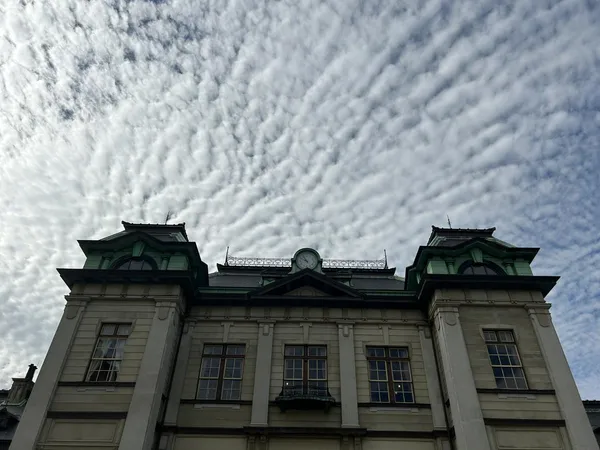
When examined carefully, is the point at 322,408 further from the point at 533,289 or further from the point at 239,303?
the point at 533,289

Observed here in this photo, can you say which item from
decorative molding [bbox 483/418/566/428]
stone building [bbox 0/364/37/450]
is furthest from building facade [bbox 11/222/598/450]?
stone building [bbox 0/364/37/450]

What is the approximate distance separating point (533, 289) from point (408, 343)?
5.60 metres

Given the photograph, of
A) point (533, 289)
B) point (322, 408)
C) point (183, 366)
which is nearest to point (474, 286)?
point (533, 289)

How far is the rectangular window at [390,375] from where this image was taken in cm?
1748

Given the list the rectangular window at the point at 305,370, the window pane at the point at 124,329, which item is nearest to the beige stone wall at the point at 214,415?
the rectangular window at the point at 305,370

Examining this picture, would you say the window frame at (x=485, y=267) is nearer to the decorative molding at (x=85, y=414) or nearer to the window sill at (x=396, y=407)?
the window sill at (x=396, y=407)

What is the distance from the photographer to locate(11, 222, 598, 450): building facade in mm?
15609

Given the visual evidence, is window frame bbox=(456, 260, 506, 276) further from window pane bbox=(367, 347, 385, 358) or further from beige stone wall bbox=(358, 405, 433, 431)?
beige stone wall bbox=(358, 405, 433, 431)

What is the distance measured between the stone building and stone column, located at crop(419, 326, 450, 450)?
16327mm

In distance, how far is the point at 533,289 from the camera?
61.0ft

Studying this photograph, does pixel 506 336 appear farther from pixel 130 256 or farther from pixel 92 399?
pixel 130 256

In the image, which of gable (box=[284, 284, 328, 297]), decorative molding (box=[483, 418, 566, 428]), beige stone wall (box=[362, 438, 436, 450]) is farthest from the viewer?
gable (box=[284, 284, 328, 297])

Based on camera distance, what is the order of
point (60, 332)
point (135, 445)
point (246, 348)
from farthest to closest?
point (246, 348) → point (60, 332) → point (135, 445)

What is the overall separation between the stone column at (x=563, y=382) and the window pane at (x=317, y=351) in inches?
328
